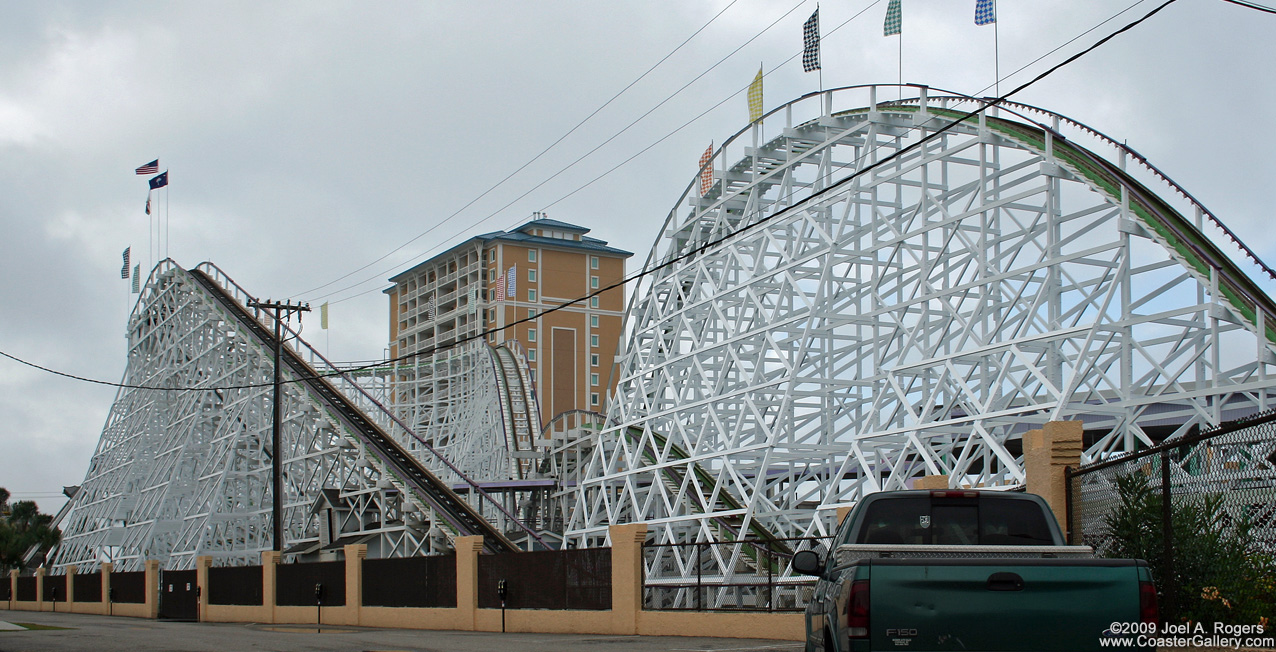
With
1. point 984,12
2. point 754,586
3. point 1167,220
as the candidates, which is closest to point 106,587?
point 754,586

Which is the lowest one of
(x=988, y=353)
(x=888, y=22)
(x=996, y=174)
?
(x=988, y=353)

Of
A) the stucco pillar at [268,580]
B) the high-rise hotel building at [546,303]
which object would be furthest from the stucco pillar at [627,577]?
the high-rise hotel building at [546,303]

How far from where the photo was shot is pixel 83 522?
4938cm

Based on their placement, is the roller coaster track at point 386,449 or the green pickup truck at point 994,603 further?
the roller coaster track at point 386,449

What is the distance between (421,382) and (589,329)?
42417 millimetres

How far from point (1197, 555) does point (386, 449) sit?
27.1 meters

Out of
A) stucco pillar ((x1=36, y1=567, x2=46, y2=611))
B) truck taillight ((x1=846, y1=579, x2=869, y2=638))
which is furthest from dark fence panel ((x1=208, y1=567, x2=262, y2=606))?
truck taillight ((x1=846, y1=579, x2=869, y2=638))

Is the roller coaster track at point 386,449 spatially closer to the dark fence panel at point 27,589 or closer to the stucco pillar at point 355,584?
the stucco pillar at point 355,584

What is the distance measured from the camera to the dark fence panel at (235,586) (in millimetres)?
28969

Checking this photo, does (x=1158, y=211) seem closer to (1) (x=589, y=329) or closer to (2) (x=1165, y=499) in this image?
(2) (x=1165, y=499)

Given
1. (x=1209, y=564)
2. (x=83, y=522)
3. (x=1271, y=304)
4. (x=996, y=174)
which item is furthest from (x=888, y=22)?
(x=83, y=522)

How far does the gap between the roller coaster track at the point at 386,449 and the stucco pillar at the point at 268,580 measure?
13.9 feet

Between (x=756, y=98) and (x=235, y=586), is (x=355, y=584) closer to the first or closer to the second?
(x=235, y=586)

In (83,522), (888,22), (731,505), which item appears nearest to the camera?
(888,22)
